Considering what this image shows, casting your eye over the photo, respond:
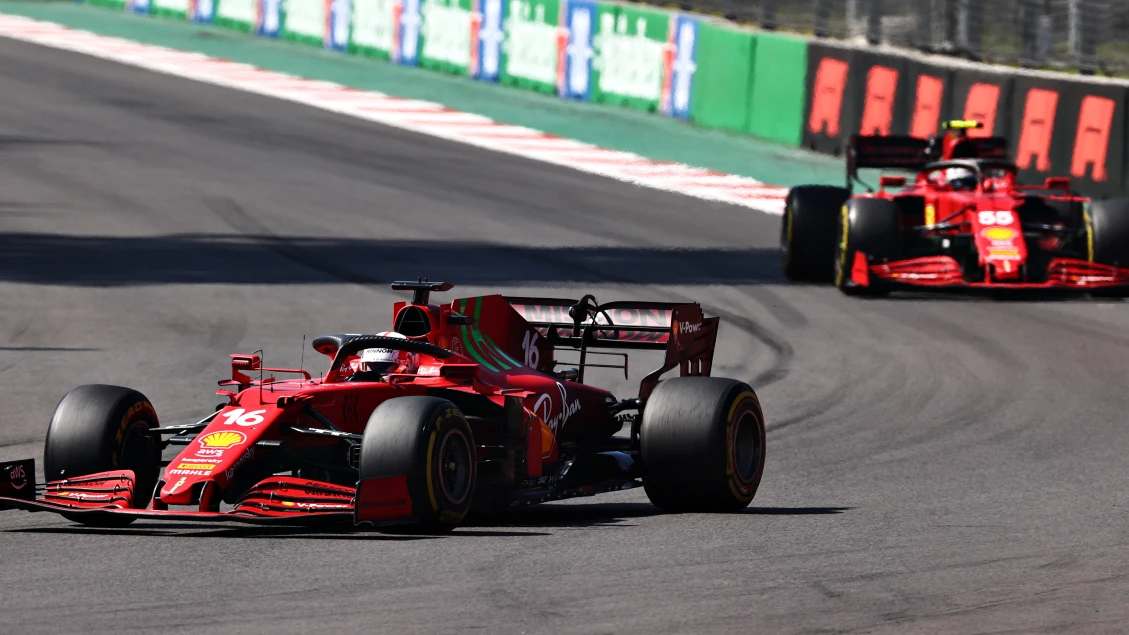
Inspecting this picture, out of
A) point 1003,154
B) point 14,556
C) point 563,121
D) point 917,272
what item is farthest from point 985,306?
point 563,121

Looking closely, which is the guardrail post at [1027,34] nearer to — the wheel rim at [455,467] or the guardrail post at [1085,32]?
the guardrail post at [1085,32]

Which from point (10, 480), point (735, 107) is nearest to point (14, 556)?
point (10, 480)

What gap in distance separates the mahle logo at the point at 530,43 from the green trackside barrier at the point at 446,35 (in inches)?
41.2

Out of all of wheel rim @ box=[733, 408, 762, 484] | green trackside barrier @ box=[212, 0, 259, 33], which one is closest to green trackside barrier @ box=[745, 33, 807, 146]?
green trackside barrier @ box=[212, 0, 259, 33]

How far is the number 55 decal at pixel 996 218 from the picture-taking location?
1819 centimetres

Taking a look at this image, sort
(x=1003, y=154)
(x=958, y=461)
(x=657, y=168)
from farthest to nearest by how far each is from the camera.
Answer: (x=657, y=168) < (x=1003, y=154) < (x=958, y=461)

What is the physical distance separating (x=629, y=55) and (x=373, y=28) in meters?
7.26

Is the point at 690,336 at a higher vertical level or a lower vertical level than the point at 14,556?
higher

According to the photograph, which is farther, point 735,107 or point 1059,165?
point 735,107

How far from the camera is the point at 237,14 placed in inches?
1609

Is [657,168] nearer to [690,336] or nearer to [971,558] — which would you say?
[690,336]

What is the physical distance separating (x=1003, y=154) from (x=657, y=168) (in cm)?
809

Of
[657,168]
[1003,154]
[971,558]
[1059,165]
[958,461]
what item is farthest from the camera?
[657,168]

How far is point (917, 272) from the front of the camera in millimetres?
18203
